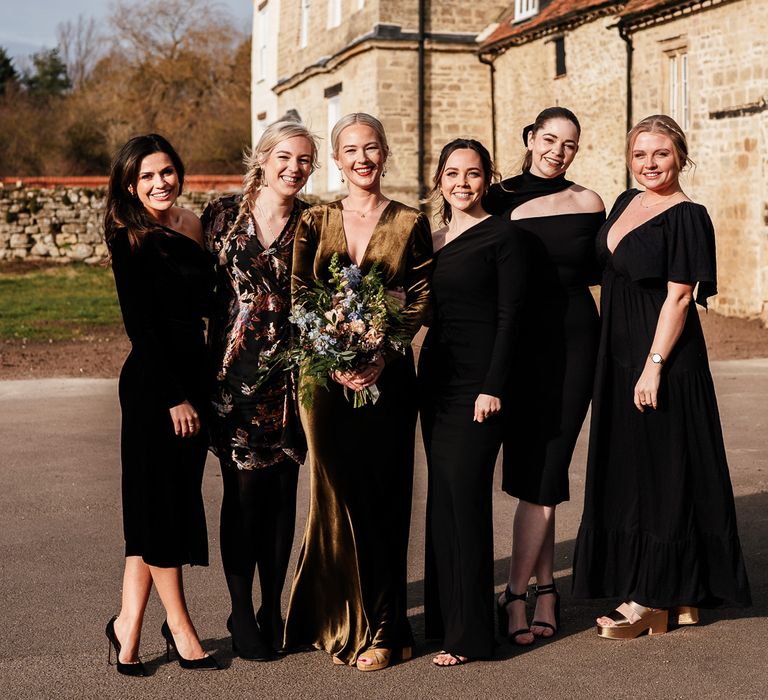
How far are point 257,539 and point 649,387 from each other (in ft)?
5.96

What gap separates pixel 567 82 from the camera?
72.5ft

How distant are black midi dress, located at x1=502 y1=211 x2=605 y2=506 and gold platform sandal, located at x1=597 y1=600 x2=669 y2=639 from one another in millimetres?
574

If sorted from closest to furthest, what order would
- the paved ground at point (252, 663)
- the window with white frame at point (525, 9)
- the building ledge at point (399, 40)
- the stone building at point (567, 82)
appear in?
1. the paved ground at point (252, 663)
2. the stone building at point (567, 82)
3. the window with white frame at point (525, 9)
4. the building ledge at point (399, 40)

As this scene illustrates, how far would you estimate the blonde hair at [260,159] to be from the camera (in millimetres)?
4625

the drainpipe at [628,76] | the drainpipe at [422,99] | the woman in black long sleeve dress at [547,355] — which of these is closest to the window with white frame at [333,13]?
the drainpipe at [422,99]

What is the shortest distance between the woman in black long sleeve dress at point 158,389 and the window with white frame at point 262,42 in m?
30.4

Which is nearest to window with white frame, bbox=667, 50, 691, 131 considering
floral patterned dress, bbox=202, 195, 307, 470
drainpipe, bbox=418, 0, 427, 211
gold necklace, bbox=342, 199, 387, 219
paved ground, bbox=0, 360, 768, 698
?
drainpipe, bbox=418, 0, 427, 211

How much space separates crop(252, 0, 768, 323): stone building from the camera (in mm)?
17281

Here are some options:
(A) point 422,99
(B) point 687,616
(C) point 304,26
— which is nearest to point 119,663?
(B) point 687,616

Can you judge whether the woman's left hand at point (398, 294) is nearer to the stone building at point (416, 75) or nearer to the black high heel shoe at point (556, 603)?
the black high heel shoe at point (556, 603)

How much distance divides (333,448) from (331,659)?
0.88m

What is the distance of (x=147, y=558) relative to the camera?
4.48 metres

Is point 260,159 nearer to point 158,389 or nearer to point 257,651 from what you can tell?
point 158,389

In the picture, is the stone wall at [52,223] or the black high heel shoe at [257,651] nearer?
the black high heel shoe at [257,651]
